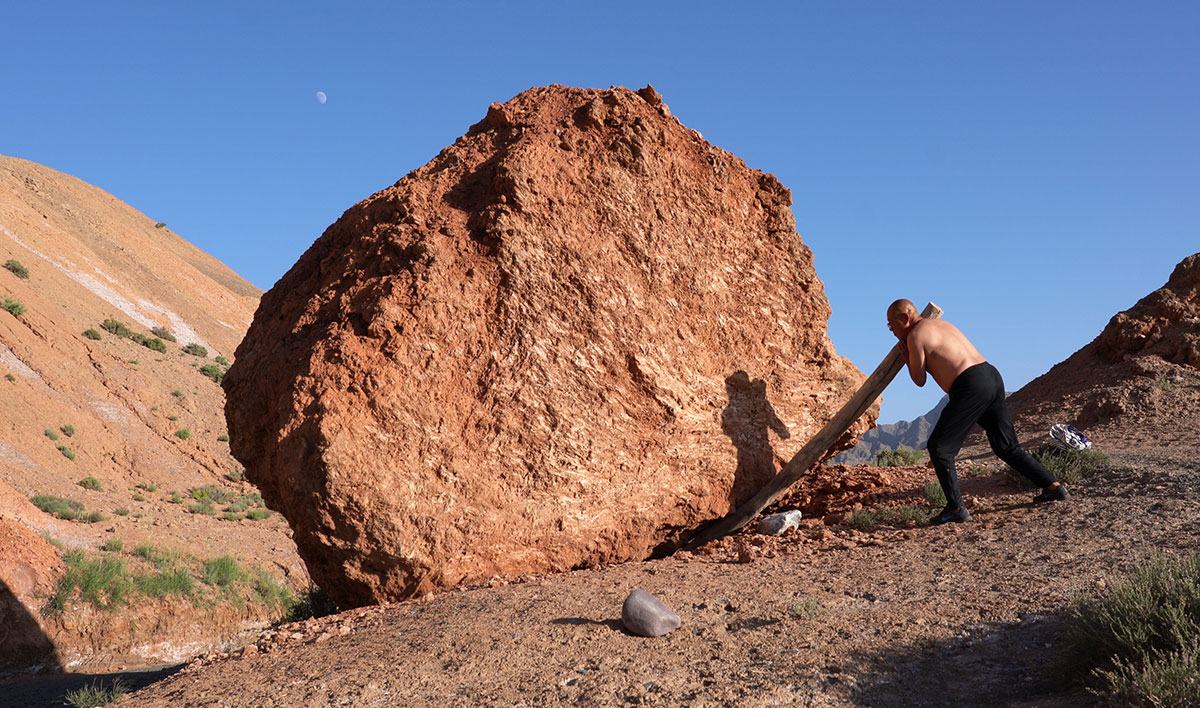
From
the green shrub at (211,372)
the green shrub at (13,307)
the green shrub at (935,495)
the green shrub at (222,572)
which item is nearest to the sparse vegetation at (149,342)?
the green shrub at (211,372)

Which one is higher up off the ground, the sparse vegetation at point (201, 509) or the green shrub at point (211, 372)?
the green shrub at point (211, 372)

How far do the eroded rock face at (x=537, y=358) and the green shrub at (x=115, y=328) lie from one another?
991 inches

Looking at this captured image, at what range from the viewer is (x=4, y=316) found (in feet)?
74.7

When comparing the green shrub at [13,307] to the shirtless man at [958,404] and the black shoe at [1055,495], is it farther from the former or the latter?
the black shoe at [1055,495]

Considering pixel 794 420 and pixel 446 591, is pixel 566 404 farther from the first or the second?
pixel 794 420

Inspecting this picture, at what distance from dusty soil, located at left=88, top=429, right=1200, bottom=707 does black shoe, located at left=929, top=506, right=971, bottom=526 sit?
104 mm

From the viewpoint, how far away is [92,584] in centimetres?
1251

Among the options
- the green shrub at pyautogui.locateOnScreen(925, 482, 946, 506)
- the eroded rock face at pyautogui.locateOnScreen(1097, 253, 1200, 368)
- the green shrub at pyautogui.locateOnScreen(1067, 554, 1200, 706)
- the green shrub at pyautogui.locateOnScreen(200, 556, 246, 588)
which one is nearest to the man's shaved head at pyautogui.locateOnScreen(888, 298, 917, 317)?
the green shrub at pyautogui.locateOnScreen(925, 482, 946, 506)

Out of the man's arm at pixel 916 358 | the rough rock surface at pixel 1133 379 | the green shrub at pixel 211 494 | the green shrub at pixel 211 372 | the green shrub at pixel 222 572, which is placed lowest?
the green shrub at pixel 222 572

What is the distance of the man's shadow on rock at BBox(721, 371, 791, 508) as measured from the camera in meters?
5.95

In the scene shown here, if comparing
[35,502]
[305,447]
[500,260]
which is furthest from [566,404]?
[35,502]

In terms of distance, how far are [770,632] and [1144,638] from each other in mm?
1459

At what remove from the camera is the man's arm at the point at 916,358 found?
568cm

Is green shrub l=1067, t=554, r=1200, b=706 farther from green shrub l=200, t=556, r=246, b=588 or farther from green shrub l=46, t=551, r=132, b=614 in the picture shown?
green shrub l=200, t=556, r=246, b=588
